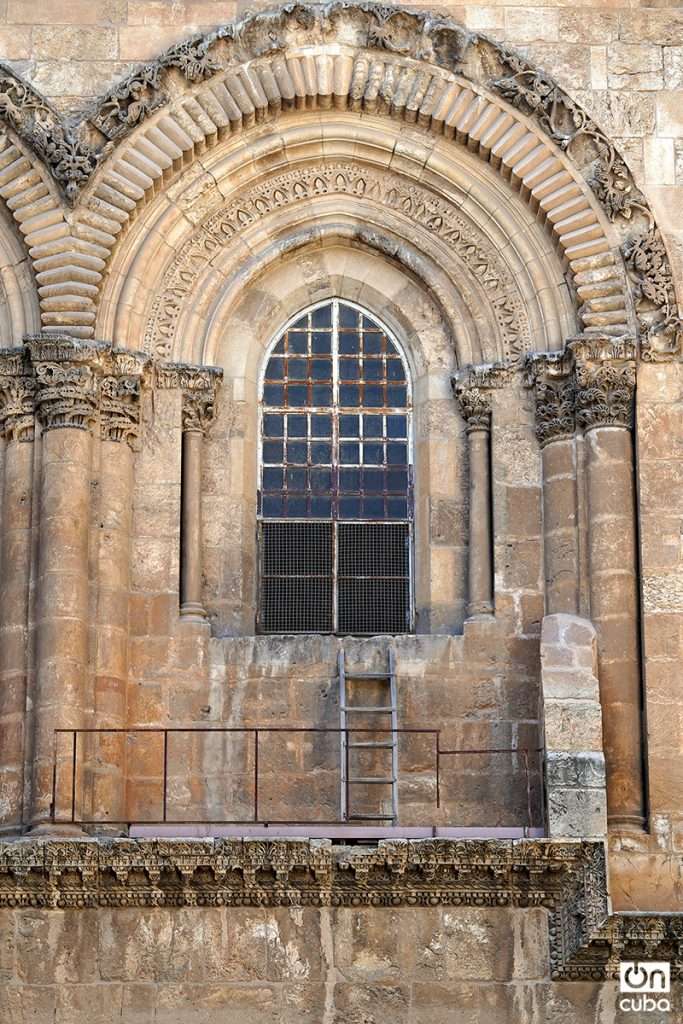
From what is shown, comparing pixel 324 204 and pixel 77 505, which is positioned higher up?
pixel 324 204

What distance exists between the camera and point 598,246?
2562cm

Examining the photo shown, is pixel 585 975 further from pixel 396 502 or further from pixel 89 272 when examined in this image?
pixel 89 272

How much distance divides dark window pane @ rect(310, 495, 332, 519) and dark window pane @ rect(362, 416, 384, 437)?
78cm

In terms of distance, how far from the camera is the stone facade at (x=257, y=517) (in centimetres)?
2284

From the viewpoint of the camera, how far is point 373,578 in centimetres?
2573

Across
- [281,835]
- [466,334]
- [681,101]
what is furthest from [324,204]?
[281,835]

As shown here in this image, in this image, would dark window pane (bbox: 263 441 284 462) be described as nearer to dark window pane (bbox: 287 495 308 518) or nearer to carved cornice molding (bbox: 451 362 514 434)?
dark window pane (bbox: 287 495 308 518)

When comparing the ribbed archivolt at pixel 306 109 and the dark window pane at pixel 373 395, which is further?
the dark window pane at pixel 373 395

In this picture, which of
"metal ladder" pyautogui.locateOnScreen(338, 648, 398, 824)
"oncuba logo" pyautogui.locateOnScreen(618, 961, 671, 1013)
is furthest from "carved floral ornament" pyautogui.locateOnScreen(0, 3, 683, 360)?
"oncuba logo" pyautogui.locateOnScreen(618, 961, 671, 1013)

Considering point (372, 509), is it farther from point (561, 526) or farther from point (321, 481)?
point (561, 526)

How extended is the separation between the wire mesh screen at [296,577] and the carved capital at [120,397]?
1.67 meters

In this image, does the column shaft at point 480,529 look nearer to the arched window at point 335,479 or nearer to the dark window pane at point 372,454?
the arched window at point 335,479

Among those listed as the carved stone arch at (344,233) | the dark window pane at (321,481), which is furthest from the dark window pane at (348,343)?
the dark window pane at (321,481)

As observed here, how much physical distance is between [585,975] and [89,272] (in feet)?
26.4
